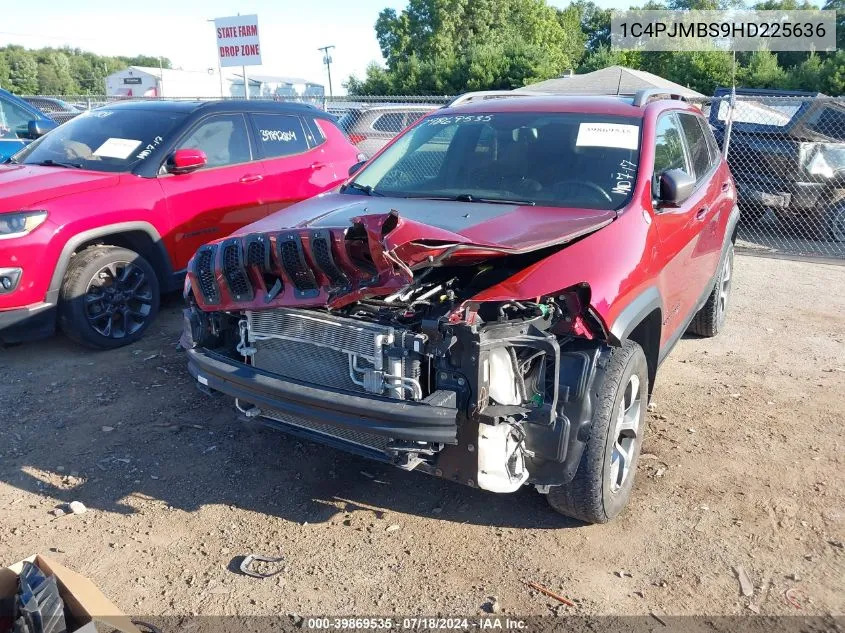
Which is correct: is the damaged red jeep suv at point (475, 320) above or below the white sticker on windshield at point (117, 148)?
below

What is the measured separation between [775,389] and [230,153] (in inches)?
187

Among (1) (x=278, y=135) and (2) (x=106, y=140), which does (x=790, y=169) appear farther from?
(2) (x=106, y=140)

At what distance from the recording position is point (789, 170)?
370 inches

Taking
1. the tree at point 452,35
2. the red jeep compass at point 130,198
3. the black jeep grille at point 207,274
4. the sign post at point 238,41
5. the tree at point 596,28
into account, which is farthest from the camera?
the tree at point 596,28

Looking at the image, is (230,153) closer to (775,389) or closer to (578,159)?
(578,159)

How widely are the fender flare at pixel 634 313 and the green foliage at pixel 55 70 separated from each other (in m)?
73.8

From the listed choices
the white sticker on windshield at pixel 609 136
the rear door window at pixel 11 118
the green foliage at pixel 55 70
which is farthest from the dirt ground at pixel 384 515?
the green foliage at pixel 55 70

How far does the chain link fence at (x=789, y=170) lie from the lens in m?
9.27

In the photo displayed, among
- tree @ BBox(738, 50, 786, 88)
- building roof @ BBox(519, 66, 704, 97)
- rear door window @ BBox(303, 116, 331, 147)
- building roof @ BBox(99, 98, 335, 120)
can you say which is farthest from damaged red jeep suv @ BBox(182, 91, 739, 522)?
tree @ BBox(738, 50, 786, 88)

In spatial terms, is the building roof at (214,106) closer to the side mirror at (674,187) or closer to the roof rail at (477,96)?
the roof rail at (477,96)

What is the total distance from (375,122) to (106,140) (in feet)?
20.0

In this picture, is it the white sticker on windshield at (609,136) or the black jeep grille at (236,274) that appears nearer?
the black jeep grille at (236,274)

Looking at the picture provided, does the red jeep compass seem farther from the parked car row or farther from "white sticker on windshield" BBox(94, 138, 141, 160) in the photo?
the parked car row

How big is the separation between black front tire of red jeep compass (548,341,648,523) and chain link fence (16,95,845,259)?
7164 mm
